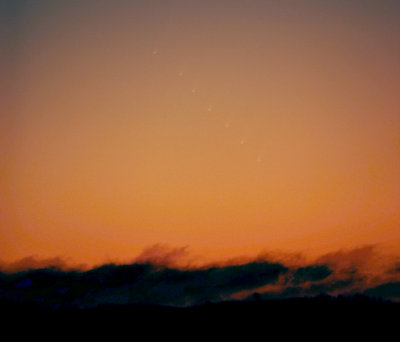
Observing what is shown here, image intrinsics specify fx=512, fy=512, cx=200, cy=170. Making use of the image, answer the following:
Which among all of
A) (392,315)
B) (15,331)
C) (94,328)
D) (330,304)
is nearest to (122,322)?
(94,328)

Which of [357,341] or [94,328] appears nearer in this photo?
[357,341]

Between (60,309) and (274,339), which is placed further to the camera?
(60,309)

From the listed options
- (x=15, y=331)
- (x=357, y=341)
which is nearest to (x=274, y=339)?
(x=357, y=341)

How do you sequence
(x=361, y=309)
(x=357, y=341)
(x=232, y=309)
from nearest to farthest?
(x=357, y=341) → (x=361, y=309) → (x=232, y=309)

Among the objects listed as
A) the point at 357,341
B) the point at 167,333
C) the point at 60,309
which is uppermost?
the point at 60,309

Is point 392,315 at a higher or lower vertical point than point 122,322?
lower

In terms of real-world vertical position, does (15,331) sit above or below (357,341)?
above

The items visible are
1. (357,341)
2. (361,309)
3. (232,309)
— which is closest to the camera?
(357,341)

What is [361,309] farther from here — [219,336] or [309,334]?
[219,336]

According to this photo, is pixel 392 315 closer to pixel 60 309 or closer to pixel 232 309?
pixel 232 309

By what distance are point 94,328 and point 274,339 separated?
3876 centimetres

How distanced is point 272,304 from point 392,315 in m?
29.8

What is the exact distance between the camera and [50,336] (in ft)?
330

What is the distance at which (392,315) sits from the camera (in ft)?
329
